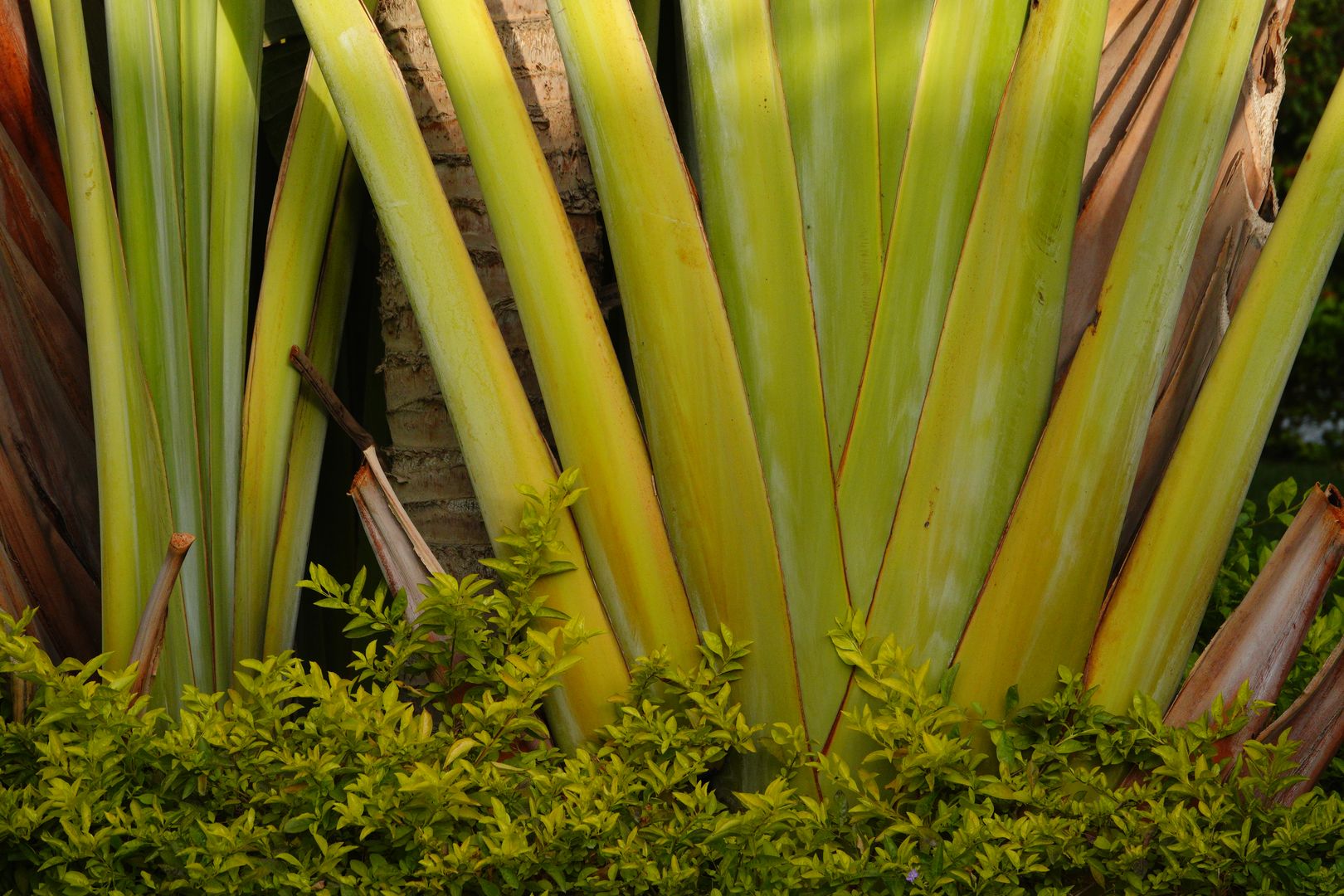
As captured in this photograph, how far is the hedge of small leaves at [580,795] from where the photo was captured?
3.86 feet

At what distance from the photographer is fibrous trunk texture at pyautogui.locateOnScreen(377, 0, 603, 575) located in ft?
5.27

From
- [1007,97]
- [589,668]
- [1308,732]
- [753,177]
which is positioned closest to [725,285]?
[753,177]

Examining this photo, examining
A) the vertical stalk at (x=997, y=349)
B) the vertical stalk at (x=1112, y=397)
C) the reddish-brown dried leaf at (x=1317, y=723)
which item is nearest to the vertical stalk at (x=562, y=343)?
the vertical stalk at (x=997, y=349)

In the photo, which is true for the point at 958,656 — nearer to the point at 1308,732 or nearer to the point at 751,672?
the point at 751,672

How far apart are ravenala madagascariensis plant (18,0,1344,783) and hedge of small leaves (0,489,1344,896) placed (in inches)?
3.0

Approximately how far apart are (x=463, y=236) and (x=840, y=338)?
600mm

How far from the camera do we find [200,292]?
5.04ft

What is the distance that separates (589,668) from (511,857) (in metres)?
0.27

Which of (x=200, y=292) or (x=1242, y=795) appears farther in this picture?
(x=200, y=292)

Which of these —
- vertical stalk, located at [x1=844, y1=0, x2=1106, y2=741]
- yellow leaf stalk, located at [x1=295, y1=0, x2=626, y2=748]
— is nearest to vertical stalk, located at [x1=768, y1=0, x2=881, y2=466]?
vertical stalk, located at [x1=844, y1=0, x2=1106, y2=741]

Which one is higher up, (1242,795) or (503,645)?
(503,645)

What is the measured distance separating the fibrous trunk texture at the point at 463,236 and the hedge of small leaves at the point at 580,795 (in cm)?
31

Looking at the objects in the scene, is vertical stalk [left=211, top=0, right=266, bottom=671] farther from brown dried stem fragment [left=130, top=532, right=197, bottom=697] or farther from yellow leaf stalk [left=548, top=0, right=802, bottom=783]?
yellow leaf stalk [left=548, top=0, right=802, bottom=783]

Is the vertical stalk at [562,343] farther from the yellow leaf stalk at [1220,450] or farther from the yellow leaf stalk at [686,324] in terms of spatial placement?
the yellow leaf stalk at [1220,450]
